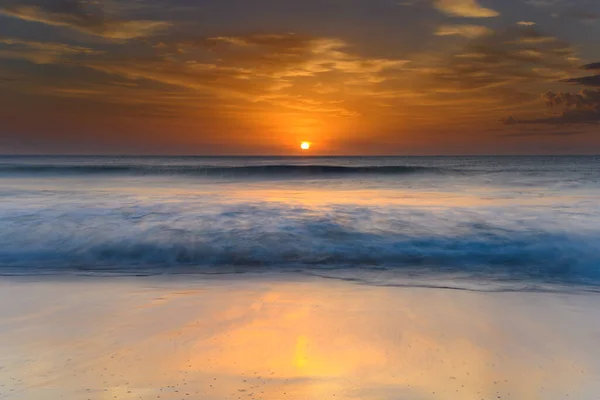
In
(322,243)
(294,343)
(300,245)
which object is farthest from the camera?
(322,243)

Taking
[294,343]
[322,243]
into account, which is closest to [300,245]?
[322,243]

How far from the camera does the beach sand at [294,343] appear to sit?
2.76 meters

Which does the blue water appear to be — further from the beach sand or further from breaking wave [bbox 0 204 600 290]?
the beach sand

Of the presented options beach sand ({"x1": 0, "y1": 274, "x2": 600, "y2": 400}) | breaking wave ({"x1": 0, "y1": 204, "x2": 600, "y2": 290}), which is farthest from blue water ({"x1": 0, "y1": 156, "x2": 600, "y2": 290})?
beach sand ({"x1": 0, "y1": 274, "x2": 600, "y2": 400})

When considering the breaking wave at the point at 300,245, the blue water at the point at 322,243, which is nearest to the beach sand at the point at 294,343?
the blue water at the point at 322,243

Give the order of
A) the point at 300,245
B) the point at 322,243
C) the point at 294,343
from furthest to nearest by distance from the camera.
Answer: the point at 322,243 → the point at 300,245 → the point at 294,343

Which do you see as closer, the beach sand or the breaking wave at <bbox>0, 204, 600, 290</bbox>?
the beach sand

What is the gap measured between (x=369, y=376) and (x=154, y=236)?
5.91 m

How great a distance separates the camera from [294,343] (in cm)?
349

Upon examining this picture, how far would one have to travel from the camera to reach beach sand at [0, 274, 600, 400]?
2756mm

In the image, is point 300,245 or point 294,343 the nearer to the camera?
point 294,343

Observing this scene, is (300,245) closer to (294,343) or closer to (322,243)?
(322,243)

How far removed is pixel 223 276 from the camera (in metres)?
5.98

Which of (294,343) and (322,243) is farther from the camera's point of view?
(322,243)
